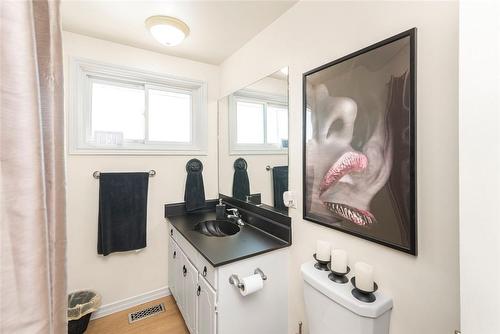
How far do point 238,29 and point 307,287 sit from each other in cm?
187

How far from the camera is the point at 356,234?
1109 mm

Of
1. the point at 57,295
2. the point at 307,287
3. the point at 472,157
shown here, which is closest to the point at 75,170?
the point at 57,295

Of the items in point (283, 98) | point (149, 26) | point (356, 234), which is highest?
point (149, 26)

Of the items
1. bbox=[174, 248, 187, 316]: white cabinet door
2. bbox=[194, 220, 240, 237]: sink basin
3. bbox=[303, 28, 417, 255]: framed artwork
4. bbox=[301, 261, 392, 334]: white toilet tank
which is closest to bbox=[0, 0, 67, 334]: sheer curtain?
bbox=[301, 261, 392, 334]: white toilet tank

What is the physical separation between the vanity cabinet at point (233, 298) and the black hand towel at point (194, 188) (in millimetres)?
579

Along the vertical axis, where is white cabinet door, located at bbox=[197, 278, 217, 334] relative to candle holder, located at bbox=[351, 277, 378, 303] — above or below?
below

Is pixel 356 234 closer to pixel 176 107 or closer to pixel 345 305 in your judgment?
pixel 345 305

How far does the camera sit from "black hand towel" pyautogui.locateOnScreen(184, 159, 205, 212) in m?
2.26

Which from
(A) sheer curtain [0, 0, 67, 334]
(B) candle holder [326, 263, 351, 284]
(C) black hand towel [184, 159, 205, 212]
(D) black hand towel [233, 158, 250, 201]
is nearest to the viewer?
(A) sheer curtain [0, 0, 67, 334]

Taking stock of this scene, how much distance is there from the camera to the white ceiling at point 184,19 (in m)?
1.47

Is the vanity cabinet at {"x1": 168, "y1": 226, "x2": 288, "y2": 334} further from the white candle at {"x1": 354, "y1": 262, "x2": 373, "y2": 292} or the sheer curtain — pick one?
the sheer curtain

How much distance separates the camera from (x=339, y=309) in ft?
3.27

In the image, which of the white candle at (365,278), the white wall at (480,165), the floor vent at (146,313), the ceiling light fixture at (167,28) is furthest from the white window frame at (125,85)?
the white wall at (480,165)

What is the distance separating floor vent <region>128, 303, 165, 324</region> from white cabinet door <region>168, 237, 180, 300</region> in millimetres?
158
